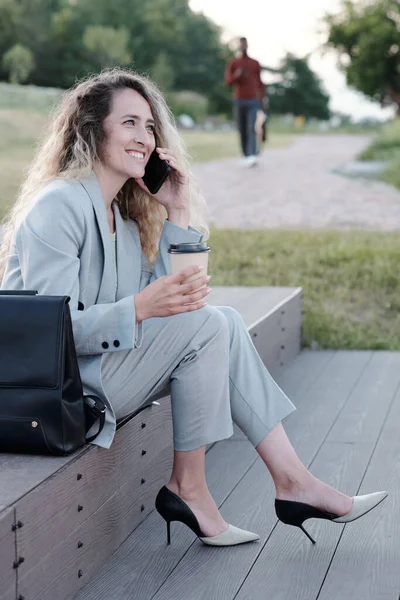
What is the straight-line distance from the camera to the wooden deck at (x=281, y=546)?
225 cm

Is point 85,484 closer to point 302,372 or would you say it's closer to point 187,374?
point 187,374

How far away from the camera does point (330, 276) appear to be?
5.92 meters

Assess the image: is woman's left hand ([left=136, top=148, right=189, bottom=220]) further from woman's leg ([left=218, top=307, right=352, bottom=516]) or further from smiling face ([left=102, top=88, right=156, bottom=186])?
woman's leg ([left=218, top=307, right=352, bottom=516])

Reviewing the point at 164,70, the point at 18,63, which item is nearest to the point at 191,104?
the point at 164,70

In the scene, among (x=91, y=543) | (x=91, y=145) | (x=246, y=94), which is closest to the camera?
(x=91, y=543)

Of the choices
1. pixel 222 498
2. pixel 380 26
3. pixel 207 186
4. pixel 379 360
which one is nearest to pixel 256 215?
pixel 207 186

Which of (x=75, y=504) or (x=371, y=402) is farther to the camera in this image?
(x=371, y=402)

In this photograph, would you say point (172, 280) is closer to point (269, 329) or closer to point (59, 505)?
point (59, 505)

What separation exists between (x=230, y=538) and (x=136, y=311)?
0.63m

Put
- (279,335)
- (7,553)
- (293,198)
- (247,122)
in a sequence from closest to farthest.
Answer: (7,553)
(279,335)
(293,198)
(247,122)

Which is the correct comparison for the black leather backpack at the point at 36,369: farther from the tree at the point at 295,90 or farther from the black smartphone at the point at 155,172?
the tree at the point at 295,90

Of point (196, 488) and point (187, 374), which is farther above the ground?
point (187, 374)

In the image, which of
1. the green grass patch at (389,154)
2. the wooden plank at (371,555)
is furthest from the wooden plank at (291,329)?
the green grass patch at (389,154)

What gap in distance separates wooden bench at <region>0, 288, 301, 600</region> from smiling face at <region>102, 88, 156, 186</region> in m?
0.62
